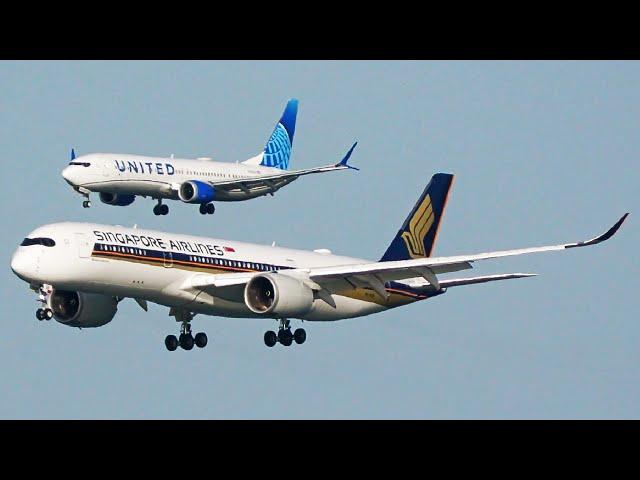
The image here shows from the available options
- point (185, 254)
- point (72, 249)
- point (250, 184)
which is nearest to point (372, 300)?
point (185, 254)

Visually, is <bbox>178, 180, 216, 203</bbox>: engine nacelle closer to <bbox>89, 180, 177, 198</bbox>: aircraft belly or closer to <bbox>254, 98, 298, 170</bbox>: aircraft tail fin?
<bbox>89, 180, 177, 198</bbox>: aircraft belly

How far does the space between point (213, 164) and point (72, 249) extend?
35274 mm

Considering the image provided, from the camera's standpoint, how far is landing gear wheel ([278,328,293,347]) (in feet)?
279

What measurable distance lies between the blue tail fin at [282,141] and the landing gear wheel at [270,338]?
34280 mm

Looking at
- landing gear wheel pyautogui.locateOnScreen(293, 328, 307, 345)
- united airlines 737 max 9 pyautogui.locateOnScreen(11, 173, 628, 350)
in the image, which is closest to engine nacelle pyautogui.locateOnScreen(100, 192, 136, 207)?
united airlines 737 max 9 pyautogui.locateOnScreen(11, 173, 628, 350)

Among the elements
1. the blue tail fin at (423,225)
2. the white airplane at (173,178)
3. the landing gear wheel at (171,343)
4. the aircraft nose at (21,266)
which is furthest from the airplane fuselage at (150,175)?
the aircraft nose at (21,266)

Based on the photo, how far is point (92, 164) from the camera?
340 feet

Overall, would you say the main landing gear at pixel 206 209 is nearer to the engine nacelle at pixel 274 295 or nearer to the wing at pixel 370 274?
the wing at pixel 370 274

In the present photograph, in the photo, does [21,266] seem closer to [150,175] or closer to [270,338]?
[270,338]

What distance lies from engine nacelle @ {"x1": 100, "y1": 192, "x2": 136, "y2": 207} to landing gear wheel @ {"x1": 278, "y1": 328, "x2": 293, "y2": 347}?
2257 cm

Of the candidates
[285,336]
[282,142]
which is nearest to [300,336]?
[285,336]

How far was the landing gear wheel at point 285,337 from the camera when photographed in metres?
85.2

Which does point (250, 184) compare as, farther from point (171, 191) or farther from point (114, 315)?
point (114, 315)

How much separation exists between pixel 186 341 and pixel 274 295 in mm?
6025
